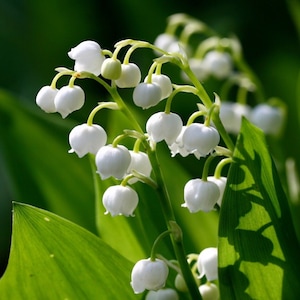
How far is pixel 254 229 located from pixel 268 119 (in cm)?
51

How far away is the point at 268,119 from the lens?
131cm

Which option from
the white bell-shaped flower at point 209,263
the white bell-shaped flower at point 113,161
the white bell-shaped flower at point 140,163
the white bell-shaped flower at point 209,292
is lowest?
the white bell-shaped flower at point 209,292

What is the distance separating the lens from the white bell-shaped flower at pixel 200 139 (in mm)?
764

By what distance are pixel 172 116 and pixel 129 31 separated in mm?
1514

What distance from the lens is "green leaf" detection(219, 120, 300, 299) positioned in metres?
0.82

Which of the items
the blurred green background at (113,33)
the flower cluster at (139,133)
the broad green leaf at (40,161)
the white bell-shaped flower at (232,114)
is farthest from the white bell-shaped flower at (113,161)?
the blurred green background at (113,33)

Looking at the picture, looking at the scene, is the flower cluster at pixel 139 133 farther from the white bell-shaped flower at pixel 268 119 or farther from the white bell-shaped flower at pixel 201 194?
the white bell-shaped flower at pixel 268 119

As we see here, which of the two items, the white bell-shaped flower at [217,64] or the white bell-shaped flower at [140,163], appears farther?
the white bell-shaped flower at [217,64]

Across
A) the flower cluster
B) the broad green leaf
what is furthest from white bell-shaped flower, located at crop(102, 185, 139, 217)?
the broad green leaf

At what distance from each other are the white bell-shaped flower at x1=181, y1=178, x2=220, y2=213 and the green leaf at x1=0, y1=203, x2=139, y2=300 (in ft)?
0.39

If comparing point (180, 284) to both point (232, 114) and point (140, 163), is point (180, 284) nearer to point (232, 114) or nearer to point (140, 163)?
point (140, 163)

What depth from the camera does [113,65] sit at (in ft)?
2.48

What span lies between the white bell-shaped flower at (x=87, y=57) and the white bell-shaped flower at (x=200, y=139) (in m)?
0.12

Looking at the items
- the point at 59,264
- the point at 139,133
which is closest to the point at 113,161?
the point at 139,133
